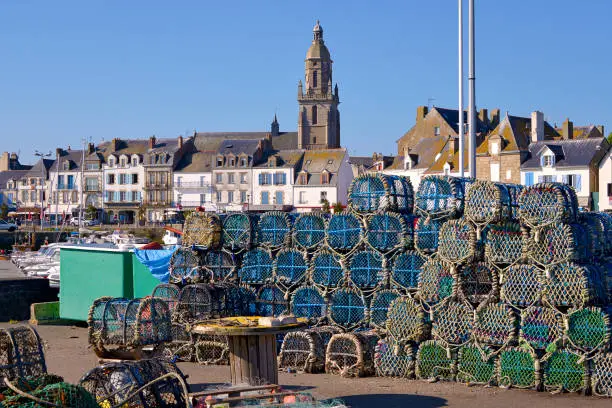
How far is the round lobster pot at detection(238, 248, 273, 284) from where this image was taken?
1487 cm

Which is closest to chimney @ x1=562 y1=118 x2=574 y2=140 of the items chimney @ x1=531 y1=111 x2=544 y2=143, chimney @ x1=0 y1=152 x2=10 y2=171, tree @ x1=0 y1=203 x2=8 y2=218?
chimney @ x1=531 y1=111 x2=544 y2=143

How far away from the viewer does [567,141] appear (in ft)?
153

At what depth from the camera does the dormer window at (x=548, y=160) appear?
45938 millimetres

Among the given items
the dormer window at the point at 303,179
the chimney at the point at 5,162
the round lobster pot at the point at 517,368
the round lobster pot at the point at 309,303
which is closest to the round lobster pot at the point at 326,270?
the round lobster pot at the point at 309,303

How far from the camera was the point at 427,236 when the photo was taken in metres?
13.2

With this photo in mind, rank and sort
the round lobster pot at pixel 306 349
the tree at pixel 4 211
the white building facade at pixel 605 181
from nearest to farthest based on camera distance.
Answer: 1. the round lobster pot at pixel 306 349
2. the white building facade at pixel 605 181
3. the tree at pixel 4 211

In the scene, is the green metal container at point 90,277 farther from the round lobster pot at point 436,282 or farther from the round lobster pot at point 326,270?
the round lobster pot at point 436,282

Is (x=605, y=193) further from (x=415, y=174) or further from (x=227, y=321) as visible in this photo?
(x=227, y=321)

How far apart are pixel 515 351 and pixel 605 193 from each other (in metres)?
35.4

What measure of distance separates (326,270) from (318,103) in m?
91.6

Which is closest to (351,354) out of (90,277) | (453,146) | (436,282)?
(436,282)

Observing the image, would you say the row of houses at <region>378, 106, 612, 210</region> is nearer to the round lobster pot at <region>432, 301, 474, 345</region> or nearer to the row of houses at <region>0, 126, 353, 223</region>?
the row of houses at <region>0, 126, 353, 223</region>

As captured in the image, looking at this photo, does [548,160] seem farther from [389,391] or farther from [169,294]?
[389,391]

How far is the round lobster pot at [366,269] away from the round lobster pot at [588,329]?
319cm
